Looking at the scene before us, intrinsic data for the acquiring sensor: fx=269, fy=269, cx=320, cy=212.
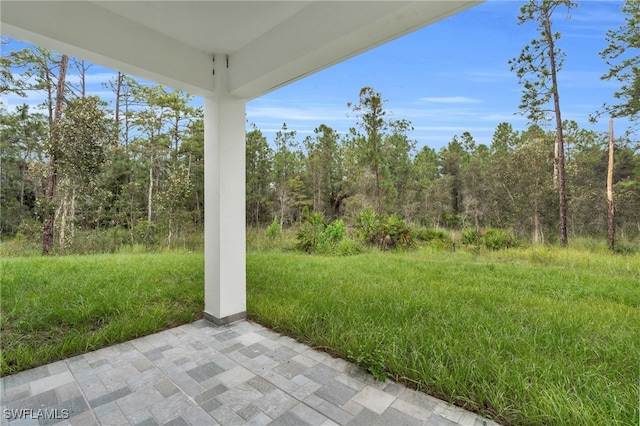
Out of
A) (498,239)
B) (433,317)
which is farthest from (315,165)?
(433,317)

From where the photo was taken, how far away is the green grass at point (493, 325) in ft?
4.54

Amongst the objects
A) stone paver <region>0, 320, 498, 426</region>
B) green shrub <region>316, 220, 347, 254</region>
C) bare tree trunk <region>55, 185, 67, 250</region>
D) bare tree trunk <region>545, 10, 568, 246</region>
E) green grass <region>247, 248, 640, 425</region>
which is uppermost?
bare tree trunk <region>545, 10, 568, 246</region>

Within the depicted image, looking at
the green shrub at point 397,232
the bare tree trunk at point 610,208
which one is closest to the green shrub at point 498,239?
the bare tree trunk at point 610,208

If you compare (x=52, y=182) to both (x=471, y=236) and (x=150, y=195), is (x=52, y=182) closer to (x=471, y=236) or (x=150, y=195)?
(x=150, y=195)

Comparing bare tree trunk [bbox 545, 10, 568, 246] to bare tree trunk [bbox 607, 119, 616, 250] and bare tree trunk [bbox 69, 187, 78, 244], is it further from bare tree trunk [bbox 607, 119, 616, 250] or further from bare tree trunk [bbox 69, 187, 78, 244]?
bare tree trunk [bbox 69, 187, 78, 244]

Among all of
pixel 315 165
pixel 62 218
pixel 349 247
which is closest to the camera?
pixel 62 218

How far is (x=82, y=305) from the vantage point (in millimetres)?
2393

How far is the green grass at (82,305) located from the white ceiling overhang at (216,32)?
6.54 ft

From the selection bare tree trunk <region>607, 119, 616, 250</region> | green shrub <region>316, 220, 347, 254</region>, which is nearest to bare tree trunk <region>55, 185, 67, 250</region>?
green shrub <region>316, 220, 347, 254</region>

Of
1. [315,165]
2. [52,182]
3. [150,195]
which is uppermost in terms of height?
[315,165]

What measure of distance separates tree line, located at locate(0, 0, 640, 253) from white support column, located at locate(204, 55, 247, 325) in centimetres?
339

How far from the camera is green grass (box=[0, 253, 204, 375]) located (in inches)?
76.9

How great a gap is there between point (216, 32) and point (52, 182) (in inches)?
169

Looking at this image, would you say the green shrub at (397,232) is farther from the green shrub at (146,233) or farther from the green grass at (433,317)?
the green shrub at (146,233)
